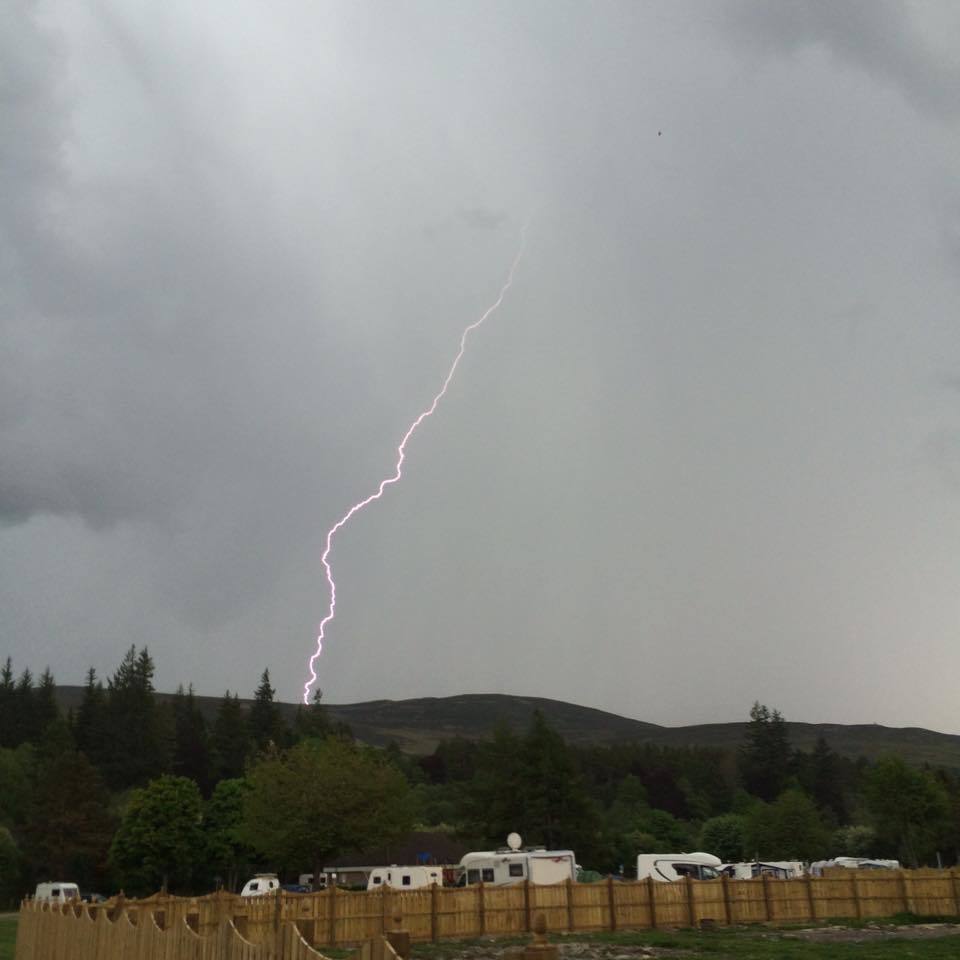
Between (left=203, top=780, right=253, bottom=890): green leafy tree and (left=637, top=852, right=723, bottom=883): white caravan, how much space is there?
37.9 metres

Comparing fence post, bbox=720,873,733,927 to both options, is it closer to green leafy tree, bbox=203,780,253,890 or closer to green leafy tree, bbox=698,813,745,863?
green leafy tree, bbox=203,780,253,890

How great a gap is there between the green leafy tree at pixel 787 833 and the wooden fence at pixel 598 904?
46.1 meters

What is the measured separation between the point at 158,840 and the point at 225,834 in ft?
15.4

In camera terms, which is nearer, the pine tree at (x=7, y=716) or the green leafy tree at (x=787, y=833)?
the green leafy tree at (x=787, y=833)

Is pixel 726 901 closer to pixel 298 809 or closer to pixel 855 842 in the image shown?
pixel 298 809

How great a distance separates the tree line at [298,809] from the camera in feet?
174

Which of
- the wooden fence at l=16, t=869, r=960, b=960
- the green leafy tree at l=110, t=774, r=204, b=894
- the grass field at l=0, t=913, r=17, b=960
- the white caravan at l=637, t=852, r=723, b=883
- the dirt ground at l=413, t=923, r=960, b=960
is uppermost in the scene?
the green leafy tree at l=110, t=774, r=204, b=894

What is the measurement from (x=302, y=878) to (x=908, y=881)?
3461 centimetres

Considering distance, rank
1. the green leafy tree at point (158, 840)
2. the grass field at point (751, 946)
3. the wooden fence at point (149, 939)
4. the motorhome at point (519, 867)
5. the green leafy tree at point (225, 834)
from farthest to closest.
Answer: the green leafy tree at point (225, 834), the green leafy tree at point (158, 840), the motorhome at point (519, 867), the grass field at point (751, 946), the wooden fence at point (149, 939)

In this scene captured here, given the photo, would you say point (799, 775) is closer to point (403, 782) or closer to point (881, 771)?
point (881, 771)

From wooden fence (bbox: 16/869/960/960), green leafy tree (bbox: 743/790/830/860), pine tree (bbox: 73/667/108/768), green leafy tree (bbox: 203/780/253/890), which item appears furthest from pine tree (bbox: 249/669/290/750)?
wooden fence (bbox: 16/869/960/960)

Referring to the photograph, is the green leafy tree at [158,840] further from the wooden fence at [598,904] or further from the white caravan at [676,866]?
the wooden fence at [598,904]

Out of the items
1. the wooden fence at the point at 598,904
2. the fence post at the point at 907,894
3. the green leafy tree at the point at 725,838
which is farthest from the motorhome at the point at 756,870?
the green leafy tree at the point at 725,838

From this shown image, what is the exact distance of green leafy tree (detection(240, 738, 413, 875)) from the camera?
50.8 m
